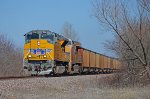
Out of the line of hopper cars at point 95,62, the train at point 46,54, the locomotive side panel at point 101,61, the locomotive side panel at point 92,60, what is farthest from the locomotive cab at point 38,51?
the locomotive side panel at point 101,61

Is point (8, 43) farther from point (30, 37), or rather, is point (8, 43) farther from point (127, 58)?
point (127, 58)

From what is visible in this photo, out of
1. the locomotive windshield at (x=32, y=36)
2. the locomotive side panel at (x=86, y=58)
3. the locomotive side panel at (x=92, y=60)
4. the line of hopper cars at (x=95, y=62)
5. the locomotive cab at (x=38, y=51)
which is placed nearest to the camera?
the locomotive cab at (x=38, y=51)

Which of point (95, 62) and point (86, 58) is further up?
point (86, 58)

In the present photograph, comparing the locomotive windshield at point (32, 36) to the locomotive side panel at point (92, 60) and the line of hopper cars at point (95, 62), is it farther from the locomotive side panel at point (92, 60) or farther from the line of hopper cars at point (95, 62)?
the locomotive side panel at point (92, 60)

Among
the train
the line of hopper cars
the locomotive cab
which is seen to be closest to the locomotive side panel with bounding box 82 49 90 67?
the line of hopper cars

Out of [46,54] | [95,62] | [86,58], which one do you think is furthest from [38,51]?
[95,62]

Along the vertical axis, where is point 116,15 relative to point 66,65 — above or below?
above

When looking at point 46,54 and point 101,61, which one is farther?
point 101,61

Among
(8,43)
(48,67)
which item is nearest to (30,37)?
(48,67)

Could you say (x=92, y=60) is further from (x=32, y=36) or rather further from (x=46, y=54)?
(x=46, y=54)

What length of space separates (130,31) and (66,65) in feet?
35.9

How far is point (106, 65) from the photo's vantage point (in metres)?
54.8

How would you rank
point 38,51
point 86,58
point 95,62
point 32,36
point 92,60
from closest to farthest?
point 38,51
point 32,36
point 86,58
point 92,60
point 95,62

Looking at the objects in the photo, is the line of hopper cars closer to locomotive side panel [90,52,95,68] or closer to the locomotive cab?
locomotive side panel [90,52,95,68]
